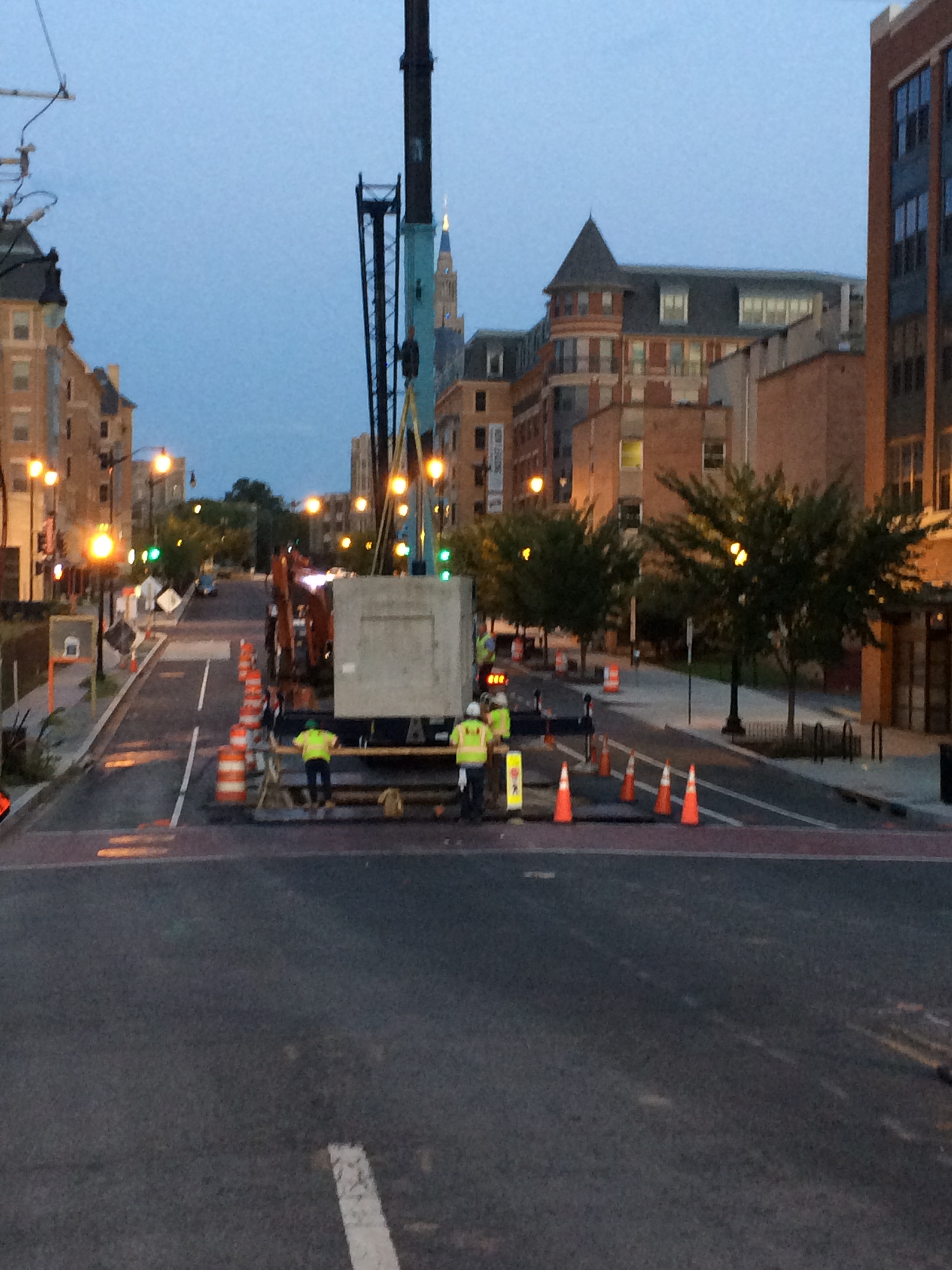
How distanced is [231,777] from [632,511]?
50722mm

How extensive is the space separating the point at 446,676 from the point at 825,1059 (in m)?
14.4

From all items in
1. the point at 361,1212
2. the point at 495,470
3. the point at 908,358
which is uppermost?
the point at 495,470

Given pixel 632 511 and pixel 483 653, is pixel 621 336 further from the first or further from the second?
pixel 483 653

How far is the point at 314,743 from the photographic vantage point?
22453 millimetres

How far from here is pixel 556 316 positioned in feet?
334

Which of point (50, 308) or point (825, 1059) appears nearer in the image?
point (825, 1059)

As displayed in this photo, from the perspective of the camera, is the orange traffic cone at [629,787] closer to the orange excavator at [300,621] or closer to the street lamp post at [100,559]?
the orange excavator at [300,621]

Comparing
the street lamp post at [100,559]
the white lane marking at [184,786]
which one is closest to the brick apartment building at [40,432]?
the street lamp post at [100,559]

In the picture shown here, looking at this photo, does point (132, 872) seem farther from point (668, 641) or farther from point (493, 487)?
point (493, 487)

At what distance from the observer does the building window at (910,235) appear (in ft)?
125

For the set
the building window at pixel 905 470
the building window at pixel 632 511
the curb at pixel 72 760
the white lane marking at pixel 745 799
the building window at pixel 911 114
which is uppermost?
the building window at pixel 911 114

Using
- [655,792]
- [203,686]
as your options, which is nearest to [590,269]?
[203,686]

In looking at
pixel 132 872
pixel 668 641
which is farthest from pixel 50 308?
pixel 668 641

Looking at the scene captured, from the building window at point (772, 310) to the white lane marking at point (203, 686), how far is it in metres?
59.4
